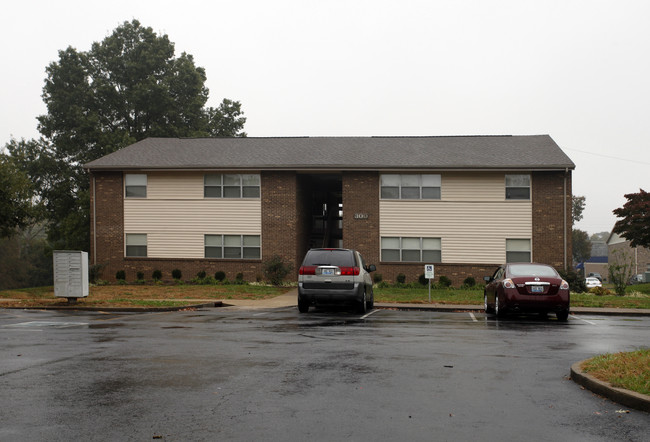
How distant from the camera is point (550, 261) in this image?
29.9m

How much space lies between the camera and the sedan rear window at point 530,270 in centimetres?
1666

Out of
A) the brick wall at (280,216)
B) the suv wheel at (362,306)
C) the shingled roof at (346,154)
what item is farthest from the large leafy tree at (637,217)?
the suv wheel at (362,306)

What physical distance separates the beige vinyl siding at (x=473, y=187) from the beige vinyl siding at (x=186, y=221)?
29.9 ft

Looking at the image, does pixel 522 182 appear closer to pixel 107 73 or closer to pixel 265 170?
pixel 265 170

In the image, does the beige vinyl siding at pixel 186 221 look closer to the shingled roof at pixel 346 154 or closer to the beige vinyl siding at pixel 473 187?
the shingled roof at pixel 346 154

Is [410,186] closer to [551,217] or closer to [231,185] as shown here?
[551,217]

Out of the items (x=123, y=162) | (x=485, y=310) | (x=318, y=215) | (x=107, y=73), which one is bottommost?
(x=485, y=310)

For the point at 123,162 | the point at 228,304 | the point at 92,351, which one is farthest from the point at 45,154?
the point at 92,351

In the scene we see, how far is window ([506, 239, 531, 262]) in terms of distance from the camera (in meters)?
30.4

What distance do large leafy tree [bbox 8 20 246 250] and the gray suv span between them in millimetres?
30828

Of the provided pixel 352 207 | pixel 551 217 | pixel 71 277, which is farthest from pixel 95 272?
pixel 551 217

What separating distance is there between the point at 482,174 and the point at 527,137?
5.87 metres

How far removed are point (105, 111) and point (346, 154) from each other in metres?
25.0

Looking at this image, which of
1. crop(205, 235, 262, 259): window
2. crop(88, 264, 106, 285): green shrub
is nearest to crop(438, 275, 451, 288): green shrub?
crop(205, 235, 262, 259): window
